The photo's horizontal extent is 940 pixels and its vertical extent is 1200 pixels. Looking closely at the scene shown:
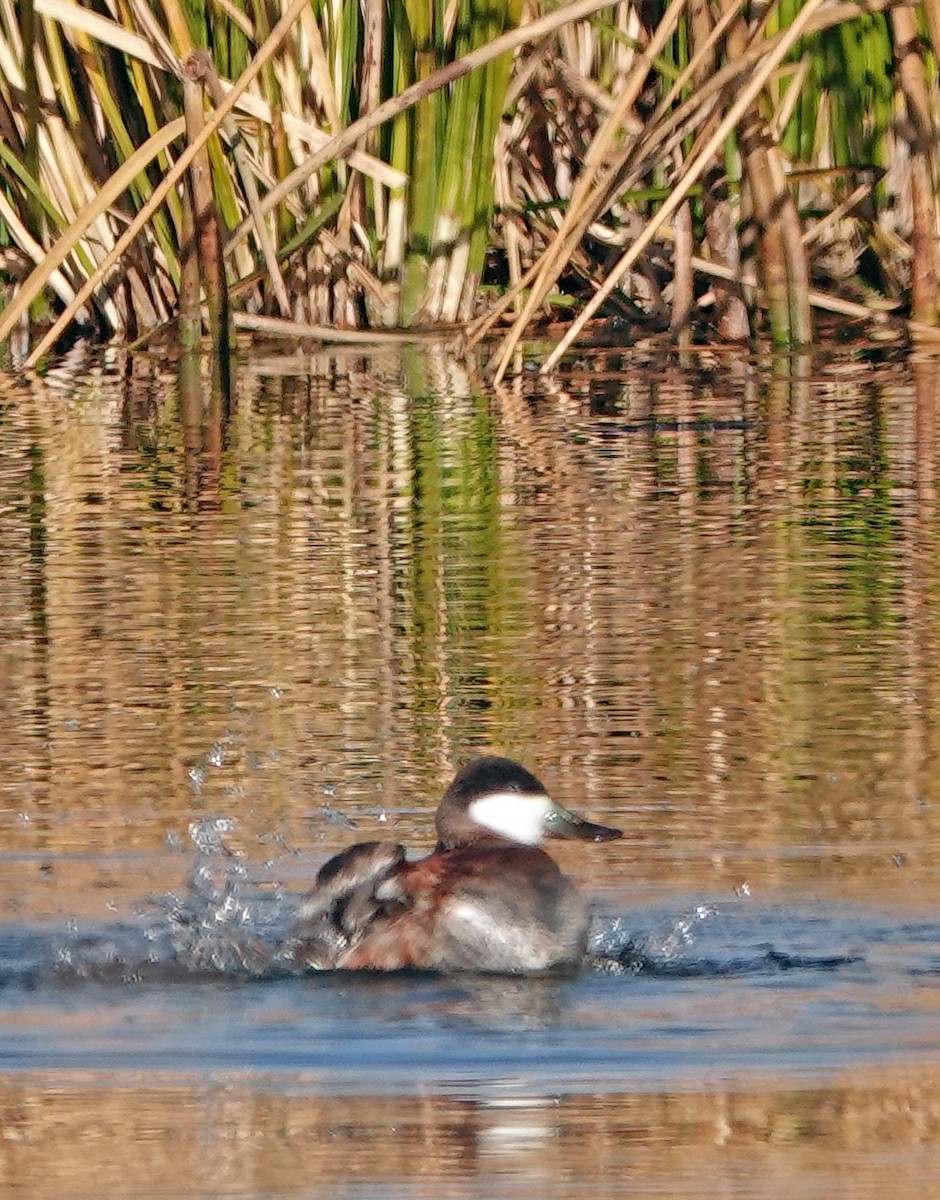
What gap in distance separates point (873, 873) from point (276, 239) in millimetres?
7920

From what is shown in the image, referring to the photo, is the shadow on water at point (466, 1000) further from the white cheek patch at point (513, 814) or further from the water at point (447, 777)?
the white cheek patch at point (513, 814)

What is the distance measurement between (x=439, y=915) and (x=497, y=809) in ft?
0.83

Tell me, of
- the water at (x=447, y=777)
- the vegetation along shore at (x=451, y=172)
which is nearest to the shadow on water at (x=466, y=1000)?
the water at (x=447, y=777)

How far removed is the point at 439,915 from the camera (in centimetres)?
413

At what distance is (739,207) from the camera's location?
37.9ft

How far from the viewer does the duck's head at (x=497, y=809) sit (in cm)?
433

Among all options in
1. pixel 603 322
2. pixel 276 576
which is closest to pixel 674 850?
pixel 276 576

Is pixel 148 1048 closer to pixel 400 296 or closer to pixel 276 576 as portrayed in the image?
pixel 276 576

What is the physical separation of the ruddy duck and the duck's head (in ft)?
0.37

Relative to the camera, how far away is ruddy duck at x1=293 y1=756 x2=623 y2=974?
13.6 feet

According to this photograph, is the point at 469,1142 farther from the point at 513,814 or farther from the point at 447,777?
the point at 447,777

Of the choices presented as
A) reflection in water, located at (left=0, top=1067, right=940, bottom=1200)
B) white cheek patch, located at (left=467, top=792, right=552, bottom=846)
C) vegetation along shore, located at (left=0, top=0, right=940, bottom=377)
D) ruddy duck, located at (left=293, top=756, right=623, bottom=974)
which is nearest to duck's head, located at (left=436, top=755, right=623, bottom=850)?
white cheek patch, located at (left=467, top=792, right=552, bottom=846)

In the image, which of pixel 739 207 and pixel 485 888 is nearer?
pixel 485 888

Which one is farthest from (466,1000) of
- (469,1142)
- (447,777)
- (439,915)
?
(447,777)
